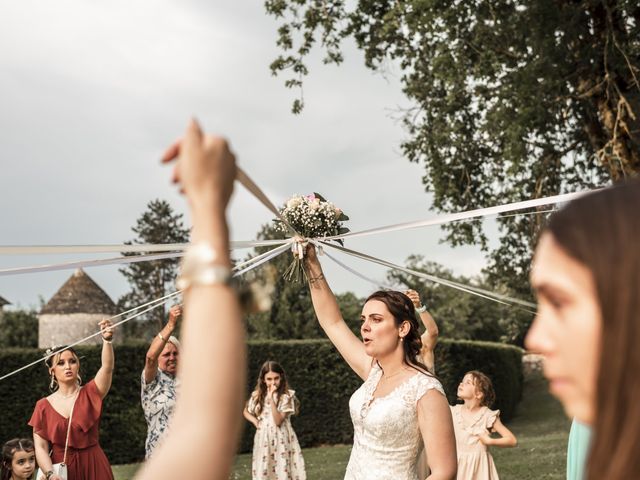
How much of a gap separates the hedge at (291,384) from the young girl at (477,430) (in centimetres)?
883

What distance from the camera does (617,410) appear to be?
941 mm

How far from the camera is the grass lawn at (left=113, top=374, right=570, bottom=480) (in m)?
13.3

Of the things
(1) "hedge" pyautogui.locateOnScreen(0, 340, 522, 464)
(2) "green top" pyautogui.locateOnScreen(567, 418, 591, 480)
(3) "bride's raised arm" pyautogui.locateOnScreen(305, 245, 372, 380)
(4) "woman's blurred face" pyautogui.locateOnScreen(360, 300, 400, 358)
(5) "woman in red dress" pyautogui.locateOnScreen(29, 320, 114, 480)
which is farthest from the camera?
(1) "hedge" pyautogui.locateOnScreen(0, 340, 522, 464)

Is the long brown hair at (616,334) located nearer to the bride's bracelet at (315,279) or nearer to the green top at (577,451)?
the green top at (577,451)

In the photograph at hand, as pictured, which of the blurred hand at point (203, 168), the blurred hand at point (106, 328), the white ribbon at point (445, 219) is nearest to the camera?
the blurred hand at point (203, 168)

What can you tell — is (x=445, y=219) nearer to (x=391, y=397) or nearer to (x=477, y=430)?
(x=391, y=397)

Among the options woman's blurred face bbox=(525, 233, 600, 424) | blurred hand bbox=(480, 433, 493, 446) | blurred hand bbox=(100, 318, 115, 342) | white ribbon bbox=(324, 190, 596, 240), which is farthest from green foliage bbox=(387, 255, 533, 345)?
woman's blurred face bbox=(525, 233, 600, 424)

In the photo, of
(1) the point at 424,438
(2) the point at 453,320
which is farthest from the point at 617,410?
(2) the point at 453,320

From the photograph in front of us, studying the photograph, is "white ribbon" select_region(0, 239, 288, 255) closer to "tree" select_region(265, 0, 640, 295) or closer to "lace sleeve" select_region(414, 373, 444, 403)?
"lace sleeve" select_region(414, 373, 444, 403)

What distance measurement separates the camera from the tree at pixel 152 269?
56.4m

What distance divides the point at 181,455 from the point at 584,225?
53 cm

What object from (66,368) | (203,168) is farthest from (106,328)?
(203,168)

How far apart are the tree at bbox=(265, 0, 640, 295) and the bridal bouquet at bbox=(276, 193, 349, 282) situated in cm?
811

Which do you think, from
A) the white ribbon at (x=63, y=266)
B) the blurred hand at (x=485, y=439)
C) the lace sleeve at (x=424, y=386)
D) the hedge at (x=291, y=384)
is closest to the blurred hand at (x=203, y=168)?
the white ribbon at (x=63, y=266)
